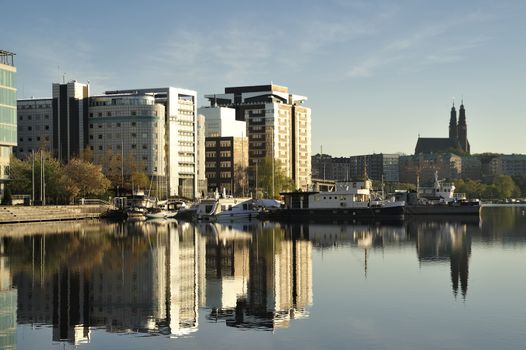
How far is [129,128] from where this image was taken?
193 metres

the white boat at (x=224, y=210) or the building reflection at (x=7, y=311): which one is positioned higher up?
the white boat at (x=224, y=210)

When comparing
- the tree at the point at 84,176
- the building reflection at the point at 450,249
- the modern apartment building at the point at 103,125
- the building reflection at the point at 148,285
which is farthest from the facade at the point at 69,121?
the building reflection at the point at 148,285

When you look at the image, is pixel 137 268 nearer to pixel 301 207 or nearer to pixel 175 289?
pixel 175 289

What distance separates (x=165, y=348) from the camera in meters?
31.2

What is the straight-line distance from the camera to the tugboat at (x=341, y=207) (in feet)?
470

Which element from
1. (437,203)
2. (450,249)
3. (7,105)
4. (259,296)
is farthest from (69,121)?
(259,296)

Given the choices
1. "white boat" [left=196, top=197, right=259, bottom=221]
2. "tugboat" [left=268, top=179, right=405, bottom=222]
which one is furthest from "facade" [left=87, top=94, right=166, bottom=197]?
"tugboat" [left=268, top=179, right=405, bottom=222]

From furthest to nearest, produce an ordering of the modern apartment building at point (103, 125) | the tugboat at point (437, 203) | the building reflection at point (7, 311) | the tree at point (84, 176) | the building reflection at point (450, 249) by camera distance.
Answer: the modern apartment building at point (103, 125), the tugboat at point (437, 203), the tree at point (84, 176), the building reflection at point (450, 249), the building reflection at point (7, 311)

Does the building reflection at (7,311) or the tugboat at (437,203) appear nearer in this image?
the building reflection at (7,311)

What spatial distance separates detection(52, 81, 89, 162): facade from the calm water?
11756cm

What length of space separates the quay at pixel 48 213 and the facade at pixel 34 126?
56384mm

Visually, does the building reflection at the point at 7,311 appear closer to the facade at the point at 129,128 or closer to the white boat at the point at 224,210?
the white boat at the point at 224,210

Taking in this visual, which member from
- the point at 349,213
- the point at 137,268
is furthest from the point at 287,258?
the point at 349,213

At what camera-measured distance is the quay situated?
11872 cm
